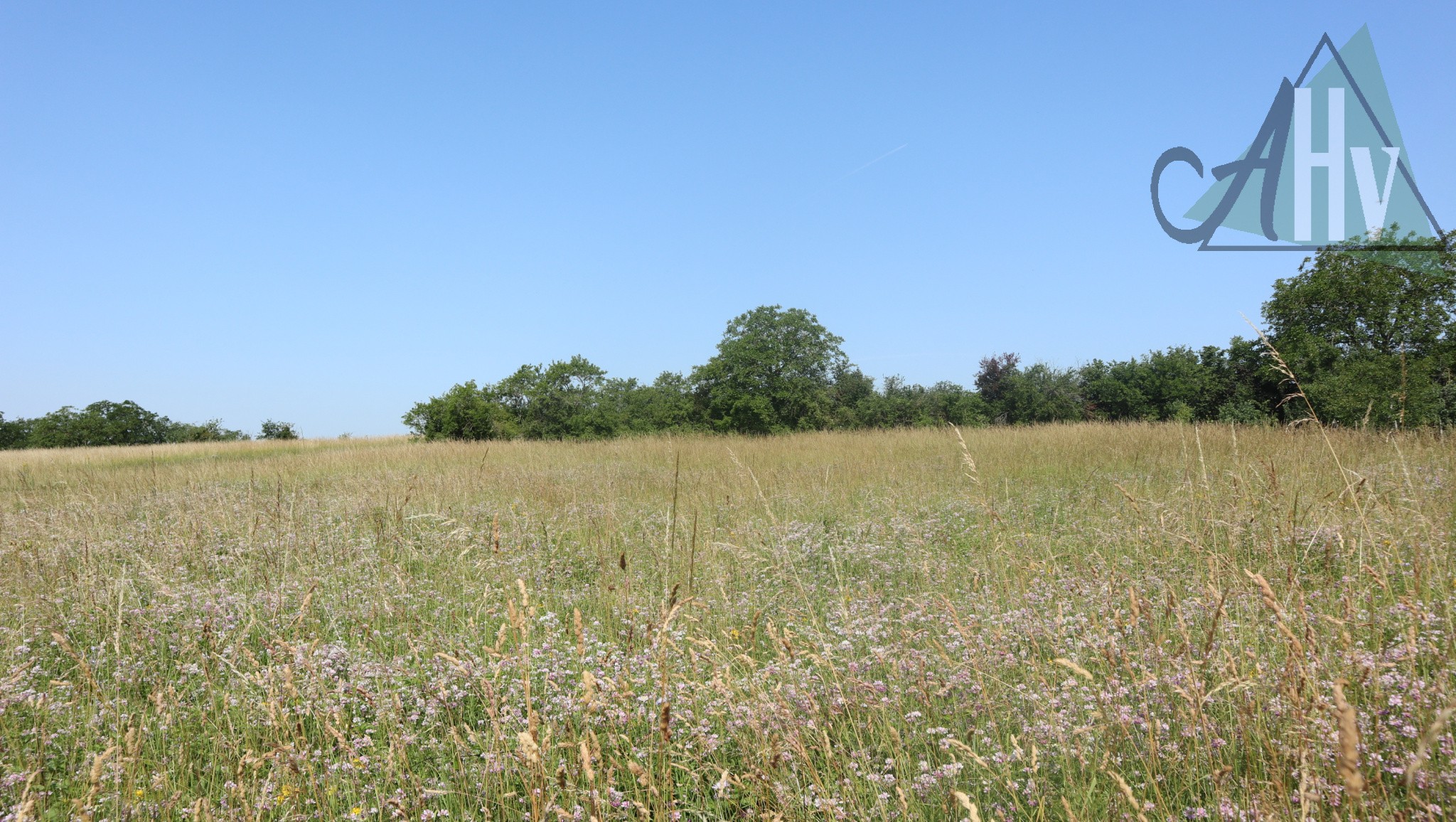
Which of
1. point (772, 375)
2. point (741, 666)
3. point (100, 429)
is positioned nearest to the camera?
point (741, 666)

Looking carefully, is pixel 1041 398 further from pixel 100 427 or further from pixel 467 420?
pixel 100 427

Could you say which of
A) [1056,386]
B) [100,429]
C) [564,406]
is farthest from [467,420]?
[100,429]

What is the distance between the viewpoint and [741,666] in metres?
2.87

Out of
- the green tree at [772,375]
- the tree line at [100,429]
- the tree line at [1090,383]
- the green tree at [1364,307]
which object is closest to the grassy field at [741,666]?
the tree line at [1090,383]

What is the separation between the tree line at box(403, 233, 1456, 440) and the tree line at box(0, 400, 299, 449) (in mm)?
32243

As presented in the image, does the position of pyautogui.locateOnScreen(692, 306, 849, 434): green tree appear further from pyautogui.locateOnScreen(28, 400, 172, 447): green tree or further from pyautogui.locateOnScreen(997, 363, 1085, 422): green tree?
pyautogui.locateOnScreen(28, 400, 172, 447): green tree

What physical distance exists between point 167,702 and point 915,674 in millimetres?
3276

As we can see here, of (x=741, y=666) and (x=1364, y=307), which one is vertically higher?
(x=1364, y=307)

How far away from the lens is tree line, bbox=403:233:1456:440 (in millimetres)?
22422

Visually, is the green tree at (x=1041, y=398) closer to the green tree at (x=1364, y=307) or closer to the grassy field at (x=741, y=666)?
the green tree at (x=1364, y=307)

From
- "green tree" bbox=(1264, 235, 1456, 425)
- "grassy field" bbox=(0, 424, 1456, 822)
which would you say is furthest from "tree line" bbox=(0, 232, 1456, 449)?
"grassy field" bbox=(0, 424, 1456, 822)

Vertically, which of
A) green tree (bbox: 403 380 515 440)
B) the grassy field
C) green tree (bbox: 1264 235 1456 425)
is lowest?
the grassy field

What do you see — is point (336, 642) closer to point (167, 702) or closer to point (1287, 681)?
point (167, 702)

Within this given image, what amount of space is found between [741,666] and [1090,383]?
4873 cm
